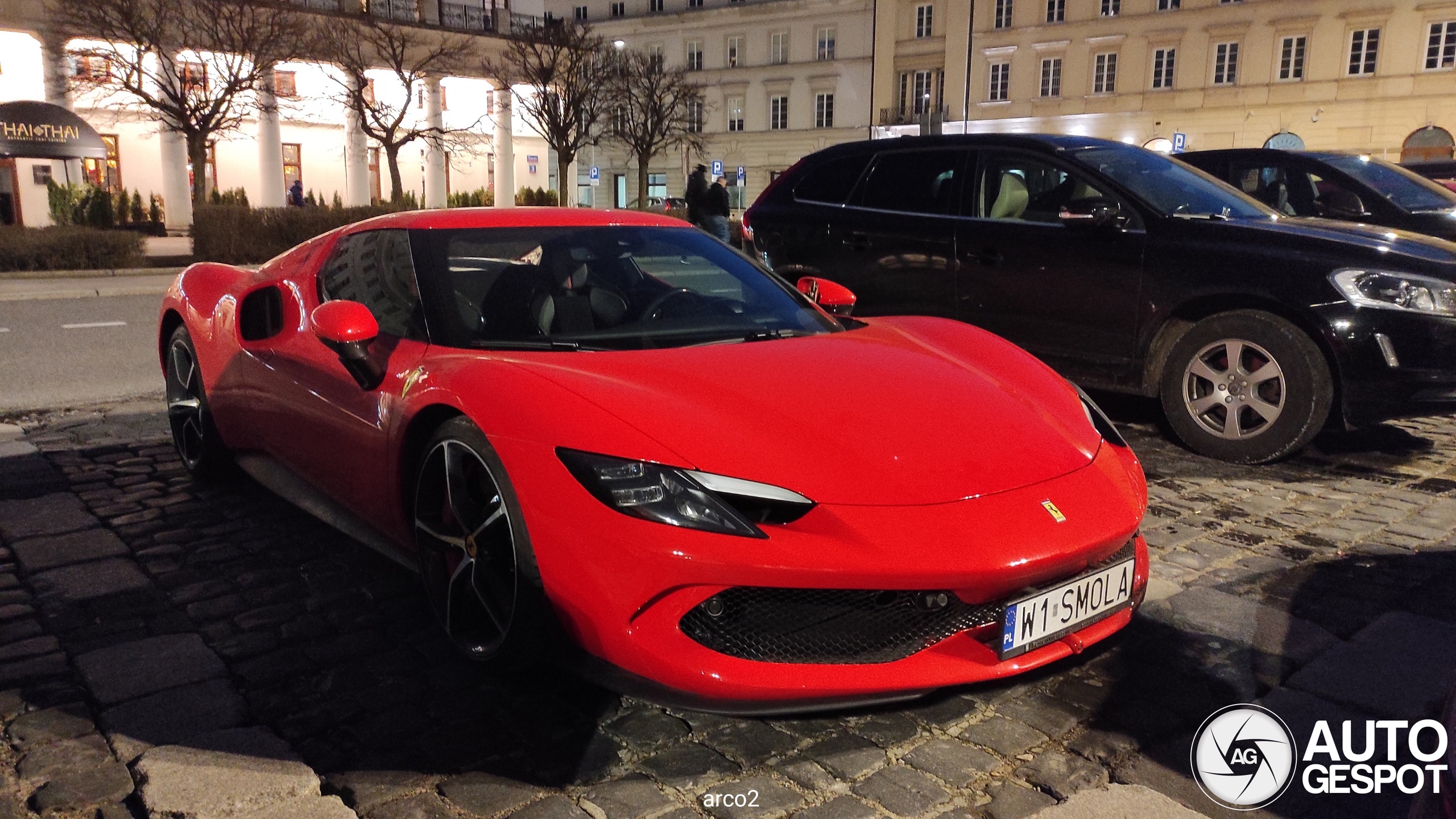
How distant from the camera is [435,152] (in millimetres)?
39438

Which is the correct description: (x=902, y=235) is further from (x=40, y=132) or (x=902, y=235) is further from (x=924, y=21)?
(x=924, y=21)

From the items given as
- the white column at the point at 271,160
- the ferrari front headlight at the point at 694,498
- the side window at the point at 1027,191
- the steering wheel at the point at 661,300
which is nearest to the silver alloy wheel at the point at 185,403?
the steering wheel at the point at 661,300

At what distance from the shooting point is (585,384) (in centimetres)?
263

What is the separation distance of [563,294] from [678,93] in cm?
4145

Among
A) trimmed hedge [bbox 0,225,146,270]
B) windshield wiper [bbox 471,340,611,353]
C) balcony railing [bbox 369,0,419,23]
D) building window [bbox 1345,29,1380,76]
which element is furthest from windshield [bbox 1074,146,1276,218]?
building window [bbox 1345,29,1380,76]

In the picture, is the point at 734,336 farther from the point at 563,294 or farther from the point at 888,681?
the point at 888,681

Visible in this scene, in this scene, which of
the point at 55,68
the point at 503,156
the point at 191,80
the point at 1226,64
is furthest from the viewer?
the point at 1226,64

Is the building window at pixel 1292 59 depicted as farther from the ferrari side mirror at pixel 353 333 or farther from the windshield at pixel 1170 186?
the ferrari side mirror at pixel 353 333

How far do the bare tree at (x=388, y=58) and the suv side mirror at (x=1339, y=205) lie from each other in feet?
76.5

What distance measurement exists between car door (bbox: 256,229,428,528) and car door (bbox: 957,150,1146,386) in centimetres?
357

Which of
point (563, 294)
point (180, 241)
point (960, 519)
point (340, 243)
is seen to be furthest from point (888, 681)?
point (180, 241)

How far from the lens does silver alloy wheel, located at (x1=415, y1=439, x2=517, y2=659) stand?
2670mm

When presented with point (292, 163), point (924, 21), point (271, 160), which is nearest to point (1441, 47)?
point (924, 21)

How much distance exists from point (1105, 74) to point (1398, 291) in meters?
48.7
